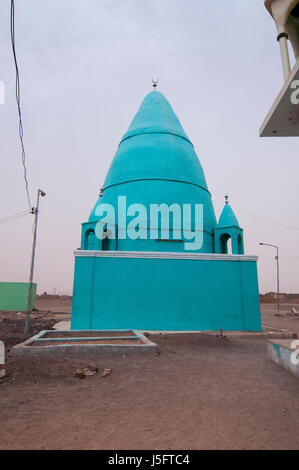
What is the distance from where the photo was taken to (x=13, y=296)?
26344mm

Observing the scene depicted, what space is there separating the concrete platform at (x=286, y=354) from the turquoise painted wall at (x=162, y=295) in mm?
4987

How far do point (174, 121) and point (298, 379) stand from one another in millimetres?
13594

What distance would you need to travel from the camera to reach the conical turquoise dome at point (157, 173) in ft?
41.6

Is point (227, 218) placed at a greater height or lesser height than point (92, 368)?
greater

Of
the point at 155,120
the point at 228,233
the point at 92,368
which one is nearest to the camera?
the point at 92,368

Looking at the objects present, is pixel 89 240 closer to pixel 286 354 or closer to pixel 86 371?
pixel 86 371

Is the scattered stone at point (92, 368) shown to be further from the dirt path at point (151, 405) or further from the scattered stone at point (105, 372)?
the dirt path at point (151, 405)

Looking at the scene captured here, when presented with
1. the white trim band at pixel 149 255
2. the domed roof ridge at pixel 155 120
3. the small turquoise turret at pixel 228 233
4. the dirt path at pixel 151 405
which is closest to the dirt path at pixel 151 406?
the dirt path at pixel 151 405

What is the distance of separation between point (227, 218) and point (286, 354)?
335 inches

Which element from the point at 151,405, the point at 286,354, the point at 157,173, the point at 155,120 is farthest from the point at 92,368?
the point at 155,120

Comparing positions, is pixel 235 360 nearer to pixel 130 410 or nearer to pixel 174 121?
pixel 130 410

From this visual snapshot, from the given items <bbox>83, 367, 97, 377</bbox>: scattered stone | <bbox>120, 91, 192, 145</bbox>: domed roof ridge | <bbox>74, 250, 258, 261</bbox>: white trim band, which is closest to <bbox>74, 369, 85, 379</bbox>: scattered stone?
<bbox>83, 367, 97, 377</bbox>: scattered stone
